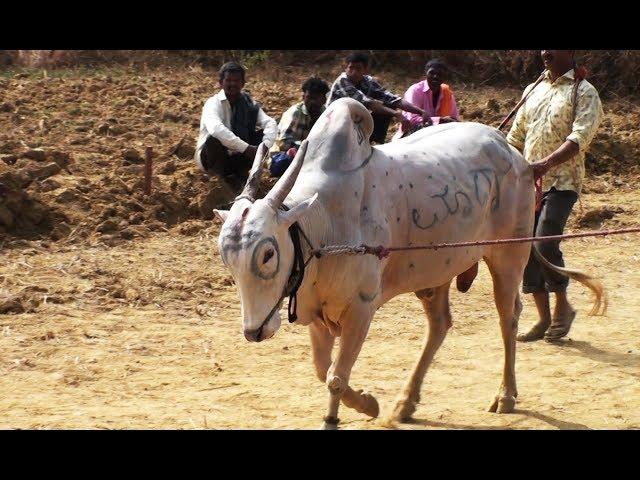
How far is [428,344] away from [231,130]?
4130 millimetres

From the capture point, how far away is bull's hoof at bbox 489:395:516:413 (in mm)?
5887

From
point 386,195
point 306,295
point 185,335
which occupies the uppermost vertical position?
point 386,195

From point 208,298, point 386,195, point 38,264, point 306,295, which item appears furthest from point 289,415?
point 38,264

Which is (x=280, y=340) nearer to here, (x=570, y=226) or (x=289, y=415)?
(x=289, y=415)

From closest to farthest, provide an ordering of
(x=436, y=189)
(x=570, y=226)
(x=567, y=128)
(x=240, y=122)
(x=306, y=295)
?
(x=306, y=295)
(x=436, y=189)
(x=567, y=128)
(x=240, y=122)
(x=570, y=226)

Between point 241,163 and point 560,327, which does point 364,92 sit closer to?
point 241,163

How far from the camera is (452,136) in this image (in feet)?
19.6

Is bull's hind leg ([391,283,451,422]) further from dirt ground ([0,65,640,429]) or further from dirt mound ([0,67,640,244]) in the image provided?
dirt mound ([0,67,640,244])

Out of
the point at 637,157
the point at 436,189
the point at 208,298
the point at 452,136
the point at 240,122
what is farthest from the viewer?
the point at 637,157

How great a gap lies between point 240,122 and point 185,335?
10.0ft

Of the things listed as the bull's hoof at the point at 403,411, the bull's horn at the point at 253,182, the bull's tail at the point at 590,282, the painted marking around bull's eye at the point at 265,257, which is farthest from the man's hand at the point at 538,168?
the painted marking around bull's eye at the point at 265,257

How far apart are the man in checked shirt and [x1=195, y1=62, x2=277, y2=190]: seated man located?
2.79 metres

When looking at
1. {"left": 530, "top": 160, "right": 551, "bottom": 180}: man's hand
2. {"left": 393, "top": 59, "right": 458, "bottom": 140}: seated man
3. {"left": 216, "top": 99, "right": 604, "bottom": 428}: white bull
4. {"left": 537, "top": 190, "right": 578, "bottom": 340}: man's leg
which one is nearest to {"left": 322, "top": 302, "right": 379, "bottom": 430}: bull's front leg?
{"left": 216, "top": 99, "right": 604, "bottom": 428}: white bull

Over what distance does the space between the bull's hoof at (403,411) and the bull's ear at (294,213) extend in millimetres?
1498
